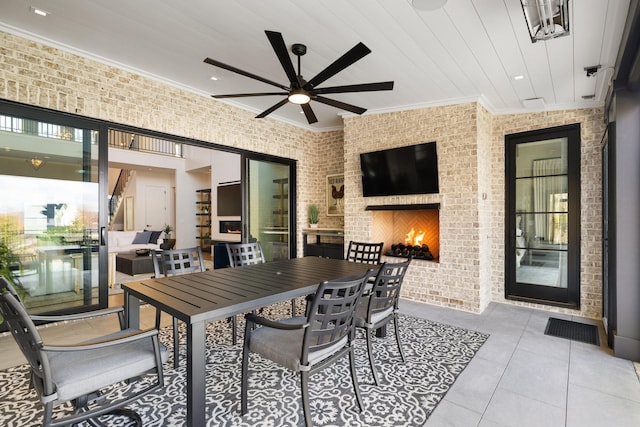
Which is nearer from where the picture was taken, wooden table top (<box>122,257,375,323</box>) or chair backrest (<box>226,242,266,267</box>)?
wooden table top (<box>122,257,375,323</box>)

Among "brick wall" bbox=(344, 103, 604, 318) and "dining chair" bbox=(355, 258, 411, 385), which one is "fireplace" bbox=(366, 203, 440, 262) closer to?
"brick wall" bbox=(344, 103, 604, 318)

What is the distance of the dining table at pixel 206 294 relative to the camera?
175cm

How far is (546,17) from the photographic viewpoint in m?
2.21

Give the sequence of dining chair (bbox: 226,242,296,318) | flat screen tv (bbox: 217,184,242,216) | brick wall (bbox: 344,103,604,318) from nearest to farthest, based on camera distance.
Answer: dining chair (bbox: 226,242,296,318), brick wall (bbox: 344,103,604,318), flat screen tv (bbox: 217,184,242,216)

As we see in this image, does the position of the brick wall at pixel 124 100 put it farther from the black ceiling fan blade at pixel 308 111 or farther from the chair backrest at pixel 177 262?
the black ceiling fan blade at pixel 308 111

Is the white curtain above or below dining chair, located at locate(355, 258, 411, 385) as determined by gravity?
above

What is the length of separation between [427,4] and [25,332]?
324 centimetres

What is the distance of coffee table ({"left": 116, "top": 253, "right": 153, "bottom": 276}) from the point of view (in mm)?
6852

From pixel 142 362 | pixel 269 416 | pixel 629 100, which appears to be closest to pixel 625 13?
pixel 629 100

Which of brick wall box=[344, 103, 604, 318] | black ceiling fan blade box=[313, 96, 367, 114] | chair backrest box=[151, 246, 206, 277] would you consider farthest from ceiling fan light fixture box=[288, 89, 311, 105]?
brick wall box=[344, 103, 604, 318]

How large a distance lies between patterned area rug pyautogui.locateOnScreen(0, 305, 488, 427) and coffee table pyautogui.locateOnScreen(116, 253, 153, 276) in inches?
171

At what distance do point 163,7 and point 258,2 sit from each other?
83 centimetres

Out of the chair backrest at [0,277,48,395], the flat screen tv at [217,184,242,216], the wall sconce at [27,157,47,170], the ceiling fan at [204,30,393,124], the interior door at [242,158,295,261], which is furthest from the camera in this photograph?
the flat screen tv at [217,184,242,216]

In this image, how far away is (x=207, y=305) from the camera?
6.43 ft
